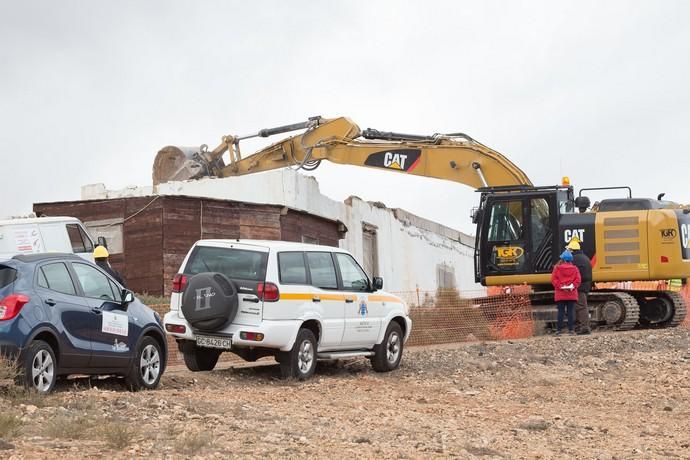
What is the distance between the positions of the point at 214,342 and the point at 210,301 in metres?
0.63

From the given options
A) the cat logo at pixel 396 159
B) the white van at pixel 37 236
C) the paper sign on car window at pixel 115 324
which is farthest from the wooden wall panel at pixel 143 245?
the paper sign on car window at pixel 115 324

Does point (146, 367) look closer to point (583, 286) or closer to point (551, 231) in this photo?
point (583, 286)

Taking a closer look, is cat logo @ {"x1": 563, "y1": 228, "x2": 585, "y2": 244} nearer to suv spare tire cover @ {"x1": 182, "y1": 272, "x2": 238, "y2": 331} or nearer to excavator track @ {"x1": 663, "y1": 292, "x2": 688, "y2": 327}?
excavator track @ {"x1": 663, "y1": 292, "x2": 688, "y2": 327}

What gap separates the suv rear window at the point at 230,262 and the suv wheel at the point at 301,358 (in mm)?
1059

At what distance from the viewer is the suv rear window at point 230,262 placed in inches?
575

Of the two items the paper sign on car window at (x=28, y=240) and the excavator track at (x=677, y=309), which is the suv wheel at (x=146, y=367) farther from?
the excavator track at (x=677, y=309)

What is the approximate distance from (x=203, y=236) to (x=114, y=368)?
54.7 feet

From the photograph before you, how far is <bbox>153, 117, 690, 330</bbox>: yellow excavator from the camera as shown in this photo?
2547 cm

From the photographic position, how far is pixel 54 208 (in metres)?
29.5

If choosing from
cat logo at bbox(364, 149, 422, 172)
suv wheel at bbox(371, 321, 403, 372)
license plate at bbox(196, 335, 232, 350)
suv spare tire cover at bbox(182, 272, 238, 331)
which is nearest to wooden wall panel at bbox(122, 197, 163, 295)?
cat logo at bbox(364, 149, 422, 172)

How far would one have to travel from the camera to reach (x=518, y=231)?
26.0 meters

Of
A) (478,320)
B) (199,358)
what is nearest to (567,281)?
(478,320)

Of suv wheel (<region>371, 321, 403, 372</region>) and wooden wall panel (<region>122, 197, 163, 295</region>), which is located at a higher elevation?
wooden wall panel (<region>122, 197, 163, 295</region>)

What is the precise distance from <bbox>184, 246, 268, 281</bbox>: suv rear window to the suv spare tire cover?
0.29 meters
